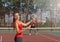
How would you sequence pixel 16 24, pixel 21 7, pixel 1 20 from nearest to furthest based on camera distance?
pixel 16 24 → pixel 1 20 → pixel 21 7

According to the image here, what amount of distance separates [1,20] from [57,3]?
1020cm

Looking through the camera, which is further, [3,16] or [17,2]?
[17,2]

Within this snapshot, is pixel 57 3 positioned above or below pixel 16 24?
above

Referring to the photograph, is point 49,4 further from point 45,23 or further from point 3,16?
point 3,16

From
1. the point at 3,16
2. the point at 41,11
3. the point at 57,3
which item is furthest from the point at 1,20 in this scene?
the point at 57,3

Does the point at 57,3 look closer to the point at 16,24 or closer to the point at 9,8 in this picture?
the point at 9,8

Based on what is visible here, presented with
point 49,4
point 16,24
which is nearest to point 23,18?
point 49,4

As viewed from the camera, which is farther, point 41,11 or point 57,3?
point 57,3

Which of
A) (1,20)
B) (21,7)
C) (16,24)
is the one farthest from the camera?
(21,7)

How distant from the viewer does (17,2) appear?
40.1 m

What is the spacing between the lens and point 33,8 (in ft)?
128

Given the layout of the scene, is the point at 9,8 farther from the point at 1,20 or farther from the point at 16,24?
the point at 16,24

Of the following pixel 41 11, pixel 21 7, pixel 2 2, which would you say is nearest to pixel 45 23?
pixel 41 11

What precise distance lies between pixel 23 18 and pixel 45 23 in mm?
3318
